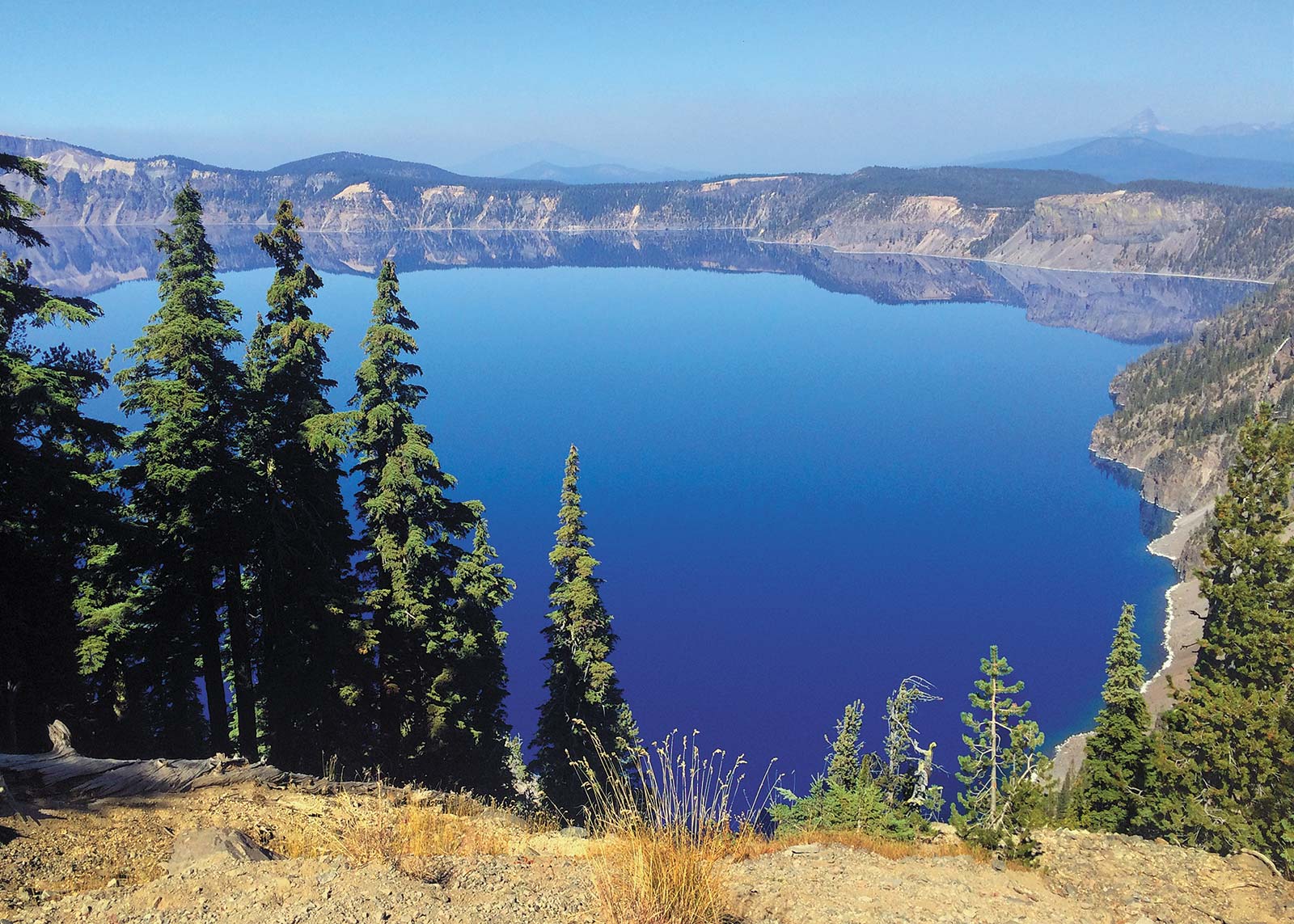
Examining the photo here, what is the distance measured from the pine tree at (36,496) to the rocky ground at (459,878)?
20.1ft

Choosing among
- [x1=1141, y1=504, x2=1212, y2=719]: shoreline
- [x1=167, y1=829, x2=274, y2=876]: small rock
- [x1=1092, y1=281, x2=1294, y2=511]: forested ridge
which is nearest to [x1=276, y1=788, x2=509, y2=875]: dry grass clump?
[x1=167, y1=829, x2=274, y2=876]: small rock

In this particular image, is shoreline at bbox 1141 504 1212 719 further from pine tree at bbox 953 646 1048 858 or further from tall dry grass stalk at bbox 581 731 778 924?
tall dry grass stalk at bbox 581 731 778 924

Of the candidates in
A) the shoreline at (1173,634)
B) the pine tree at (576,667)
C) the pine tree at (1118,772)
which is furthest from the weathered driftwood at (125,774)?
the shoreline at (1173,634)

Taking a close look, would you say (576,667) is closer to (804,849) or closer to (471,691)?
(471,691)

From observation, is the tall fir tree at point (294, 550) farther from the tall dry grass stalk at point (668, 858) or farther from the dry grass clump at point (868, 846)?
the tall dry grass stalk at point (668, 858)

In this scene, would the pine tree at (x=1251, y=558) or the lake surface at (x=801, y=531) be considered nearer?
the pine tree at (x=1251, y=558)

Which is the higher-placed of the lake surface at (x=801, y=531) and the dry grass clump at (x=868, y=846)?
the dry grass clump at (x=868, y=846)

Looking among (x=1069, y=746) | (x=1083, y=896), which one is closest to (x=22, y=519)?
(x=1083, y=896)

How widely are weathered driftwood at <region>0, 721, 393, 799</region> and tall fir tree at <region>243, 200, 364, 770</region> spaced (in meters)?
6.41

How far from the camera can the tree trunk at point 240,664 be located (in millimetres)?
16984

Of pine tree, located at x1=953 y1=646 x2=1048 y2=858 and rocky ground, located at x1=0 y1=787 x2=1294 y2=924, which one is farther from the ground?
rocky ground, located at x1=0 y1=787 x2=1294 y2=924

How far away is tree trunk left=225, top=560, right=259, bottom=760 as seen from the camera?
17.0 metres

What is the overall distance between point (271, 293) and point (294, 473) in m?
4.29

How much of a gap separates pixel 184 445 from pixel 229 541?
2276 millimetres
